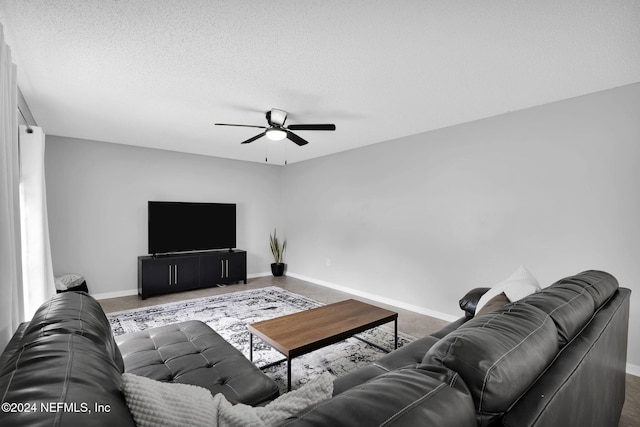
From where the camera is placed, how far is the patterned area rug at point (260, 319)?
248 centimetres

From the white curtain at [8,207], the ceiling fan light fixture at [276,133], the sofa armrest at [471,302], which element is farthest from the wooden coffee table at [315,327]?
the ceiling fan light fixture at [276,133]

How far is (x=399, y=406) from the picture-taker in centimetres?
60

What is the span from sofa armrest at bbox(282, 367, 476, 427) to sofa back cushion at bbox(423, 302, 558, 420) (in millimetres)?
55

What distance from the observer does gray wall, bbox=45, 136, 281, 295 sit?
4148mm

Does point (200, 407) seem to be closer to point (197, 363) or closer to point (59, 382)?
point (59, 382)

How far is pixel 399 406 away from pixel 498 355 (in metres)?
0.38

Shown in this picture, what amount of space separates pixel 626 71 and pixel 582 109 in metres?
0.47

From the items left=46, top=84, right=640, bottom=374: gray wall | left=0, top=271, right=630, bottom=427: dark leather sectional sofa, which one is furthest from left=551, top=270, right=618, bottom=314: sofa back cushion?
left=46, top=84, right=640, bottom=374: gray wall

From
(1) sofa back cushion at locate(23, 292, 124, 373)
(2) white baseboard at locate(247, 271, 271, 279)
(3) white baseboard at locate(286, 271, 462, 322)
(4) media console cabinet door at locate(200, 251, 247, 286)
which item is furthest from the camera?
(2) white baseboard at locate(247, 271, 271, 279)

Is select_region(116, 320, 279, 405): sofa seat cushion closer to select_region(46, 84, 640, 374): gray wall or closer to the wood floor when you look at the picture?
the wood floor

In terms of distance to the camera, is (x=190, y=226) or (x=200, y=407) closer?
(x=200, y=407)

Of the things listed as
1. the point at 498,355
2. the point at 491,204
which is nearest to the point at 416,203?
the point at 491,204

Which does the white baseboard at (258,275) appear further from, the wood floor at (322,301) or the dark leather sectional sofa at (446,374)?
the dark leather sectional sofa at (446,374)

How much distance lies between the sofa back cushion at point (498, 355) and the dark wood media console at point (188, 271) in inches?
181
